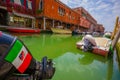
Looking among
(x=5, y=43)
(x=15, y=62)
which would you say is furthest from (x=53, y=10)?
(x=15, y=62)

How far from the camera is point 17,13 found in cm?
1836

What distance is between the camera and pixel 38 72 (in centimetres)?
215

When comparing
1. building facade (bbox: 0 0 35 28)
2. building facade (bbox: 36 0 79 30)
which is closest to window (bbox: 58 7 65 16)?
building facade (bbox: 36 0 79 30)

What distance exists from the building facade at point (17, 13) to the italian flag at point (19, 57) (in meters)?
16.5

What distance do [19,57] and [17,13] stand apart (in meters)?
18.1

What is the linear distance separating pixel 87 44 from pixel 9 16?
47.7ft

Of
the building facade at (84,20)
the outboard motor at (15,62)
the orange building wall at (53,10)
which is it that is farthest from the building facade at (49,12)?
the outboard motor at (15,62)

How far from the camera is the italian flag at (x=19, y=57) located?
1.68m

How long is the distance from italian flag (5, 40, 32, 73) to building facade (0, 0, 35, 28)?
16538 mm

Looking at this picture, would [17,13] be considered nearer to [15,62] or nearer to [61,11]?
[61,11]

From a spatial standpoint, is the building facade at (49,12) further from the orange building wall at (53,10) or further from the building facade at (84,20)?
the building facade at (84,20)

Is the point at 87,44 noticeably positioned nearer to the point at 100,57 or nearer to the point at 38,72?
the point at 100,57

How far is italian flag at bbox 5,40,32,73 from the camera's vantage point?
1.68 metres

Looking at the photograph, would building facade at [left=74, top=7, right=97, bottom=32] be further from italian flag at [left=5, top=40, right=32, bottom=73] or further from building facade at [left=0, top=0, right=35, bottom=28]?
italian flag at [left=5, top=40, right=32, bottom=73]
